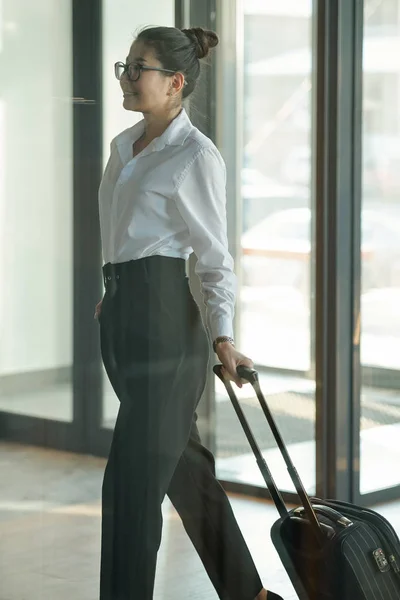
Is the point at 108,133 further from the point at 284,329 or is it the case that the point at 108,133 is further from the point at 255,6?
the point at 284,329

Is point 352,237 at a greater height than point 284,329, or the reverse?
point 352,237

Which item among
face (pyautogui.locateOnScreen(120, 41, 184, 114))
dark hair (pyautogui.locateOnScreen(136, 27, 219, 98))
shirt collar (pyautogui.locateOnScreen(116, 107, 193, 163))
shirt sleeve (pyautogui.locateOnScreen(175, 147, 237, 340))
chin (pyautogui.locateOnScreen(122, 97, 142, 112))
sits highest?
dark hair (pyautogui.locateOnScreen(136, 27, 219, 98))

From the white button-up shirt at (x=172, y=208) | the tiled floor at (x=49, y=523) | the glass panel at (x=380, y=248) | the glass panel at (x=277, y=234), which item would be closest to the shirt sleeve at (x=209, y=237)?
the white button-up shirt at (x=172, y=208)

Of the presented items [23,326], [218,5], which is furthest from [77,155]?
[218,5]

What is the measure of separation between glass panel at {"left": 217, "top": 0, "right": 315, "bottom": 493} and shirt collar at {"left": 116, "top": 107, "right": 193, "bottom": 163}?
2.63 feet

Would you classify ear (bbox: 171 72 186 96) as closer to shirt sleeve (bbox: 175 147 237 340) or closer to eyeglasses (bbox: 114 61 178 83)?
eyeglasses (bbox: 114 61 178 83)

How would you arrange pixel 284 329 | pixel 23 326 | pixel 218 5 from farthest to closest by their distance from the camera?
pixel 284 329
pixel 218 5
pixel 23 326

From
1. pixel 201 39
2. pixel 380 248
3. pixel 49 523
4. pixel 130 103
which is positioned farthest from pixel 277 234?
pixel 49 523

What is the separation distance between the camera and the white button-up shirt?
8.33ft

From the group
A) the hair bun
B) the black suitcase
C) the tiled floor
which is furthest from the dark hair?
the tiled floor

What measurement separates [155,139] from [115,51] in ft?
0.73

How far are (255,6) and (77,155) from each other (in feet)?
3.71

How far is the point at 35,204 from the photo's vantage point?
8.10ft

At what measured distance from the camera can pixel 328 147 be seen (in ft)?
11.9
